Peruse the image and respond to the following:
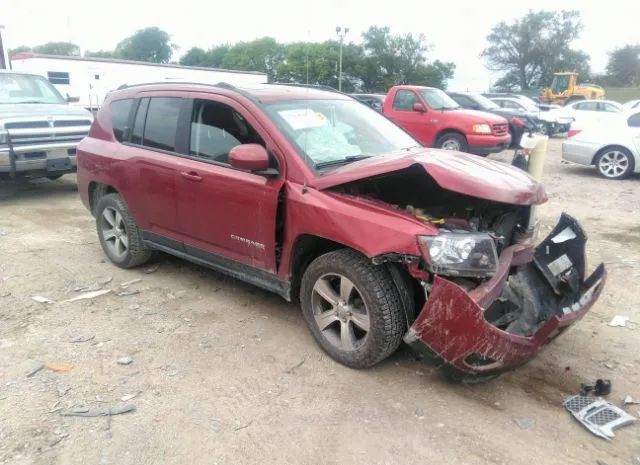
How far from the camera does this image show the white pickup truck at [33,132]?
763 centimetres

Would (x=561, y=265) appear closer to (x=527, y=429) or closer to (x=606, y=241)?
(x=527, y=429)

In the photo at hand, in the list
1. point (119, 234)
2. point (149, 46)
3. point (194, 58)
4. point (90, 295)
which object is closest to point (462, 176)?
point (90, 295)

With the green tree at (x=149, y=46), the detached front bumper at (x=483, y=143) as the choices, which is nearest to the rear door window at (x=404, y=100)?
the detached front bumper at (x=483, y=143)

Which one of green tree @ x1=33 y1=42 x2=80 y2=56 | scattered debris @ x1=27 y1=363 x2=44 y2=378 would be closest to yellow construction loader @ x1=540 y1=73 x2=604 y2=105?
scattered debris @ x1=27 y1=363 x2=44 y2=378

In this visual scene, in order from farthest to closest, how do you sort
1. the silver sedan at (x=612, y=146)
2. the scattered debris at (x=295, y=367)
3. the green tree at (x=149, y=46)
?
the green tree at (x=149, y=46)
the silver sedan at (x=612, y=146)
the scattered debris at (x=295, y=367)

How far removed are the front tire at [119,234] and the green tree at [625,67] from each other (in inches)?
2713

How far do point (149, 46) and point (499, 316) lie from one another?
75.4m

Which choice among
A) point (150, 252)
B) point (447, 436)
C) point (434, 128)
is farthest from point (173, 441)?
point (434, 128)

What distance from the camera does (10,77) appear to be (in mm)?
8938

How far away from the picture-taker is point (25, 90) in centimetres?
899

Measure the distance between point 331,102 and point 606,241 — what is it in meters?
4.01

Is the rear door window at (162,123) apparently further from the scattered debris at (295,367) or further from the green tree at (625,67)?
the green tree at (625,67)

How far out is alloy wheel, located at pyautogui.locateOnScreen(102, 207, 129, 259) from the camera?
16.5 feet

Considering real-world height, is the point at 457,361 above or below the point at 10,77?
below
